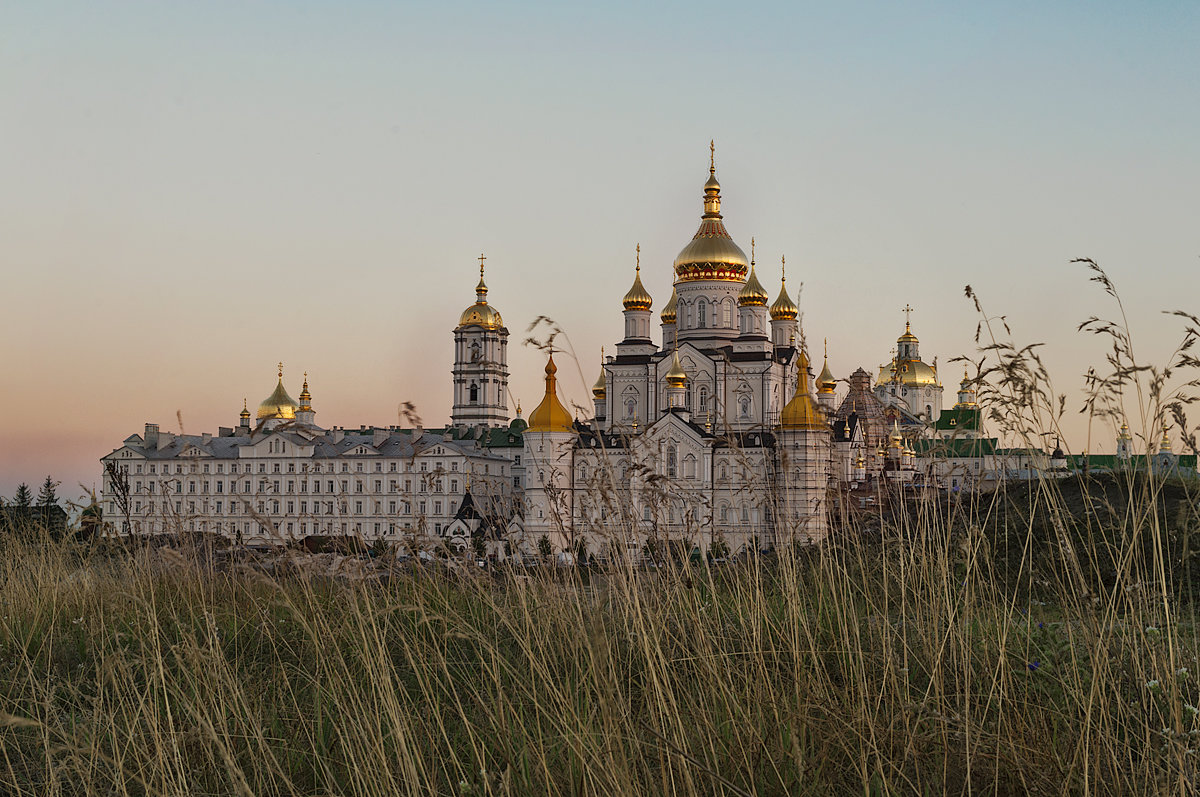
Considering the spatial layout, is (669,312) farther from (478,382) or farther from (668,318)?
(478,382)

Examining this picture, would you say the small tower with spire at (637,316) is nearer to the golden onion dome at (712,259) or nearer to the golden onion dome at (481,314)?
the golden onion dome at (712,259)

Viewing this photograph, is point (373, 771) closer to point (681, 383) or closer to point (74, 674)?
point (74, 674)

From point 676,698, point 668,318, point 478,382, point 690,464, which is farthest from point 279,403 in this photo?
point 676,698

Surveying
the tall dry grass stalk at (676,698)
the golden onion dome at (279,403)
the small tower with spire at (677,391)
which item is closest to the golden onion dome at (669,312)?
the small tower with spire at (677,391)

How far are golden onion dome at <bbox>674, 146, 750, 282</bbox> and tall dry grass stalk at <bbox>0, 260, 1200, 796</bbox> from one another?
4434cm

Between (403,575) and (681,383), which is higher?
(681,383)

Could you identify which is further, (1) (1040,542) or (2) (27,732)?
(1) (1040,542)

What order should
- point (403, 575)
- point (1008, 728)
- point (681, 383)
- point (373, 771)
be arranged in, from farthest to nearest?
point (681, 383), point (403, 575), point (373, 771), point (1008, 728)

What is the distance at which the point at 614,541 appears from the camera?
3.24 metres

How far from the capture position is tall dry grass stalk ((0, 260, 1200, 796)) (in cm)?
237

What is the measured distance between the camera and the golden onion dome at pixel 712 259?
158ft

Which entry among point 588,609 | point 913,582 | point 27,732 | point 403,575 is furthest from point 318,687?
point 913,582

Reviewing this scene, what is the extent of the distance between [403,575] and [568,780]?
228 cm

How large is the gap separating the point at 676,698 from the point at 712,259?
45925mm
